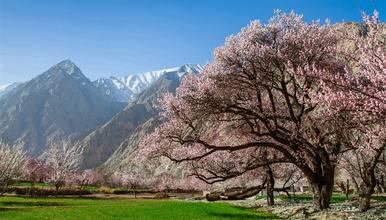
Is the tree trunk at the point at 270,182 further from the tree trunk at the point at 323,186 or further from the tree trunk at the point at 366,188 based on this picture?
the tree trunk at the point at 366,188

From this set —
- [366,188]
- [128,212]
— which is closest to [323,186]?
[366,188]

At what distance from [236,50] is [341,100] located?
7.48 meters

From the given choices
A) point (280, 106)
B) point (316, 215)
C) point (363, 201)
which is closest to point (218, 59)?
point (280, 106)

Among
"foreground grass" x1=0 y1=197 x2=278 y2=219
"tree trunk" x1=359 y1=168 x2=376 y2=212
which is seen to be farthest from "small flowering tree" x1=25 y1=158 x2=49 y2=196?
"tree trunk" x1=359 y1=168 x2=376 y2=212

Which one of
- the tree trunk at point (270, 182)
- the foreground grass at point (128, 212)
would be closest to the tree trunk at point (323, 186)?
the foreground grass at point (128, 212)

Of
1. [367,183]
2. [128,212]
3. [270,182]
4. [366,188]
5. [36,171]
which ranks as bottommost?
[128,212]

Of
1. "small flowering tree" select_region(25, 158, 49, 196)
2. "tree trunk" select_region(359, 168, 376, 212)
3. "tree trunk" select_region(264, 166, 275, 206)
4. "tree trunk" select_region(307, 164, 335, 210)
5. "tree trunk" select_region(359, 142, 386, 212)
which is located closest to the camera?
"tree trunk" select_region(359, 142, 386, 212)

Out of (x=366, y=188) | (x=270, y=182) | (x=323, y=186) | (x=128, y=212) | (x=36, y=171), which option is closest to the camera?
(x=366, y=188)

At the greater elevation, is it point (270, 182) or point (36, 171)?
point (270, 182)

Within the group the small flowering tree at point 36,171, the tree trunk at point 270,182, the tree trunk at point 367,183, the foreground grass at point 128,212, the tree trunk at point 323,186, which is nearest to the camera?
the tree trunk at point 367,183

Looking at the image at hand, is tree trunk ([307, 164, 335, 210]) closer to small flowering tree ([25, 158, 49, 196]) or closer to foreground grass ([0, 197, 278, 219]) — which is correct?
foreground grass ([0, 197, 278, 219])

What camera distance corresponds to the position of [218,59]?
16.7 meters

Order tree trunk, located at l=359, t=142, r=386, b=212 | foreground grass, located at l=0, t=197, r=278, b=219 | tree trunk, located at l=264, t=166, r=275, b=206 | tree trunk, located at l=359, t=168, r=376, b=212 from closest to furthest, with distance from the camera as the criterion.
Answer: tree trunk, located at l=359, t=142, r=386, b=212 < tree trunk, located at l=359, t=168, r=376, b=212 < foreground grass, located at l=0, t=197, r=278, b=219 < tree trunk, located at l=264, t=166, r=275, b=206

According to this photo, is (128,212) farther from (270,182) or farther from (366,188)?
(366,188)
